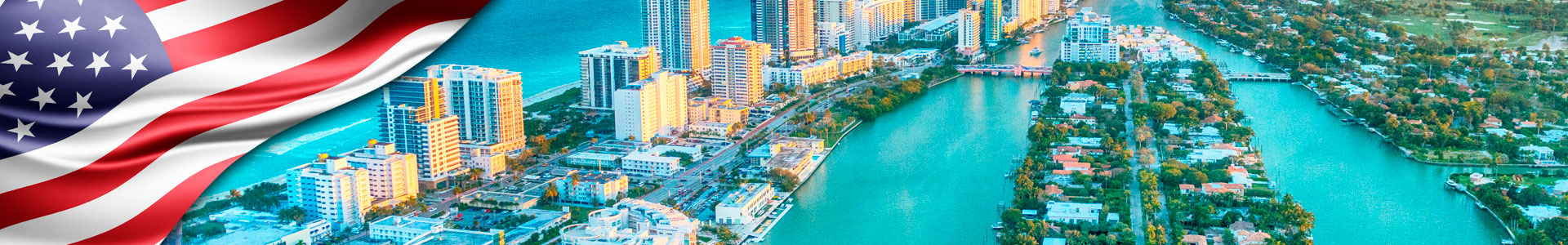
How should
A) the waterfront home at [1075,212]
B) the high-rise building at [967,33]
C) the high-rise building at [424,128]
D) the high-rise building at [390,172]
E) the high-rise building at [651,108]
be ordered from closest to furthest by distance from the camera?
1. the waterfront home at [1075,212]
2. the high-rise building at [390,172]
3. the high-rise building at [424,128]
4. the high-rise building at [651,108]
5. the high-rise building at [967,33]

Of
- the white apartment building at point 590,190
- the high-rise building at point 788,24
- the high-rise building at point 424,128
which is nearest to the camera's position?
the white apartment building at point 590,190

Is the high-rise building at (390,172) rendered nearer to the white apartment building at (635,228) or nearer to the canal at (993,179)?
the white apartment building at (635,228)

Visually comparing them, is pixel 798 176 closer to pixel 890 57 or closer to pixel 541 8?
pixel 890 57

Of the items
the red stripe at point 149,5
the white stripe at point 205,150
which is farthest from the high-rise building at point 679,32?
the red stripe at point 149,5

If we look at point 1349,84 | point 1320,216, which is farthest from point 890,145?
point 1349,84

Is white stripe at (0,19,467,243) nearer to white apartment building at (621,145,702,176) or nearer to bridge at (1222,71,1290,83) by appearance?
white apartment building at (621,145,702,176)

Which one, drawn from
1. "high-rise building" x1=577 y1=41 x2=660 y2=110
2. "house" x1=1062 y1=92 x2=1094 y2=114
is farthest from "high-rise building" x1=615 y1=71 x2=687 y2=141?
"house" x1=1062 y1=92 x2=1094 y2=114
